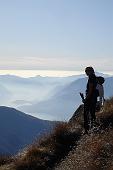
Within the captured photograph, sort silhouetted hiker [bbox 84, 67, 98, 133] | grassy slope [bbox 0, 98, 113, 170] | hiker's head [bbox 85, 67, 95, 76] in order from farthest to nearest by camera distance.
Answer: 1. silhouetted hiker [bbox 84, 67, 98, 133]
2. hiker's head [bbox 85, 67, 95, 76]
3. grassy slope [bbox 0, 98, 113, 170]

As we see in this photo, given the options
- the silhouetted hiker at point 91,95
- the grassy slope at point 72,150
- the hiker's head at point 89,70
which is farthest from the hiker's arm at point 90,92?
the grassy slope at point 72,150

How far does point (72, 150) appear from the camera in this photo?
504 inches

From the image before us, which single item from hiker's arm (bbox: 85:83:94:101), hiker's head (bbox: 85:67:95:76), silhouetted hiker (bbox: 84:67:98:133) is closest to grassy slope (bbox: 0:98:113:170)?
silhouetted hiker (bbox: 84:67:98:133)

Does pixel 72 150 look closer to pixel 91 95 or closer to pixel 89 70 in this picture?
pixel 91 95

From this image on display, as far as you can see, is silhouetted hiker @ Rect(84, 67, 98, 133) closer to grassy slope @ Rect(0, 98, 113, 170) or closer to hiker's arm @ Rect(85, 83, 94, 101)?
hiker's arm @ Rect(85, 83, 94, 101)

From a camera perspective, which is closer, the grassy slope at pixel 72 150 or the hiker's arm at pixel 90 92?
the grassy slope at pixel 72 150

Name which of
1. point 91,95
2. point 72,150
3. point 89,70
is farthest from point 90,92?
point 72,150

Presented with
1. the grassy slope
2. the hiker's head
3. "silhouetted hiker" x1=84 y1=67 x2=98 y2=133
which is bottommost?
the grassy slope

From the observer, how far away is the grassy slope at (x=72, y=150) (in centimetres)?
956

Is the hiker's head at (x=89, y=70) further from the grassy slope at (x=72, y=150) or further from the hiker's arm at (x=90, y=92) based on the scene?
the grassy slope at (x=72, y=150)

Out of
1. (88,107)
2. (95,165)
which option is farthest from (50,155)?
(95,165)

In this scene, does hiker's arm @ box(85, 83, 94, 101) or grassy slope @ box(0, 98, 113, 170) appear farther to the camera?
hiker's arm @ box(85, 83, 94, 101)

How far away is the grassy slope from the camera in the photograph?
9562mm

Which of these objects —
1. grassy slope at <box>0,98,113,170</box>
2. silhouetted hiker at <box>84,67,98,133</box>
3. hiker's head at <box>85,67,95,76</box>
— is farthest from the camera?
silhouetted hiker at <box>84,67,98,133</box>
